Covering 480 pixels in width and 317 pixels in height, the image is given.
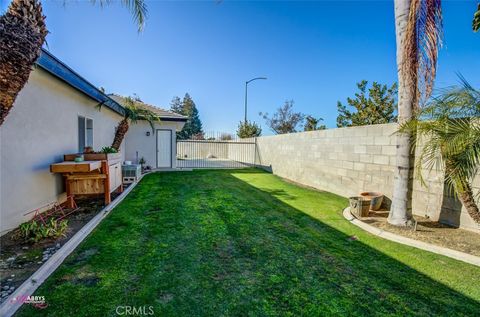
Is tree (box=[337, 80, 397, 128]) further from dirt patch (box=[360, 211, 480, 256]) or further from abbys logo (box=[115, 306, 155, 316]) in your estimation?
abbys logo (box=[115, 306, 155, 316])

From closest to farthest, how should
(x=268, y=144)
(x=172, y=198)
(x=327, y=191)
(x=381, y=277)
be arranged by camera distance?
(x=381, y=277) < (x=172, y=198) < (x=327, y=191) < (x=268, y=144)

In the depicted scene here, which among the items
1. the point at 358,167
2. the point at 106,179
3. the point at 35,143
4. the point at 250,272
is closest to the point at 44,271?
the point at 250,272

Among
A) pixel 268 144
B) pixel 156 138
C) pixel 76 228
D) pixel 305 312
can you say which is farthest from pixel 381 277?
pixel 156 138

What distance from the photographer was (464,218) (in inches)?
181

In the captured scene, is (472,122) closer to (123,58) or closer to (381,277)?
(381,277)

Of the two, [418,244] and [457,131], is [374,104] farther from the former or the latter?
[418,244]

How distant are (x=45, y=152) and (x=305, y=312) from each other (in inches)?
234

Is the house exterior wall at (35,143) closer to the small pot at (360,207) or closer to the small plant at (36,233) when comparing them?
the small plant at (36,233)

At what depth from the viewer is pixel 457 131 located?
3.96m

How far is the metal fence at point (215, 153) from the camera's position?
57.7 feet

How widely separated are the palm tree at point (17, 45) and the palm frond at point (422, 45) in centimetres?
606

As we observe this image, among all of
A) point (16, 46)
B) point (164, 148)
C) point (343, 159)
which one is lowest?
point (343, 159)

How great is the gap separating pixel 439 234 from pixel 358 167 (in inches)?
126

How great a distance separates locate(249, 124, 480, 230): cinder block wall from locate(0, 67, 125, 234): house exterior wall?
25.0 feet
